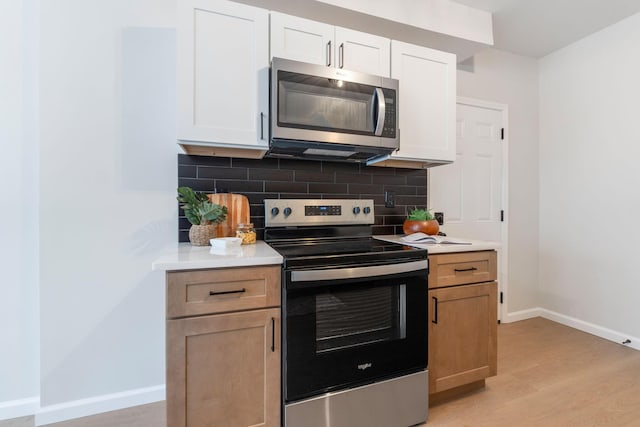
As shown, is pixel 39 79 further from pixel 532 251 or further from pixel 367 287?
pixel 532 251

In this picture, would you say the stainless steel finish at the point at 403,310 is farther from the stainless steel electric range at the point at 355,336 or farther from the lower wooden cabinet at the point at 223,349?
the lower wooden cabinet at the point at 223,349

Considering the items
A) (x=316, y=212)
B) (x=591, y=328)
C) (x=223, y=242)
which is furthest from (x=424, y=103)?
(x=591, y=328)

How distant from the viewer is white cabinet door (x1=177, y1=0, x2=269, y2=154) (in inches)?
60.1

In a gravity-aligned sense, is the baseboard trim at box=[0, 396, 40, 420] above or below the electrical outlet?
→ below

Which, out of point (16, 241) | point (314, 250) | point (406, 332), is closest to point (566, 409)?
point (406, 332)

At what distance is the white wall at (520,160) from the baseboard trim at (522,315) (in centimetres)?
3

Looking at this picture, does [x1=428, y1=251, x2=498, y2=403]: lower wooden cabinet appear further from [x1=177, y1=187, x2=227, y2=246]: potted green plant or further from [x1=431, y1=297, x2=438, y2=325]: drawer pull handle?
[x1=177, y1=187, x2=227, y2=246]: potted green plant

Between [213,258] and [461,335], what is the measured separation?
4.78 feet

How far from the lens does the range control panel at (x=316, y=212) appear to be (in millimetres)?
1900

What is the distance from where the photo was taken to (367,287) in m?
1.49

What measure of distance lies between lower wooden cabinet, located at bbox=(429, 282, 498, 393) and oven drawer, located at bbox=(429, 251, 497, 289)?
4 centimetres

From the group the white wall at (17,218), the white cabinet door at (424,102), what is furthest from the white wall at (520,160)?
the white wall at (17,218)

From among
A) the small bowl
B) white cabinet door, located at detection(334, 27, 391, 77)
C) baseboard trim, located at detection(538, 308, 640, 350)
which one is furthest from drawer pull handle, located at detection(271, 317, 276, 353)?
baseboard trim, located at detection(538, 308, 640, 350)

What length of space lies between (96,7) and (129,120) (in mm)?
627
